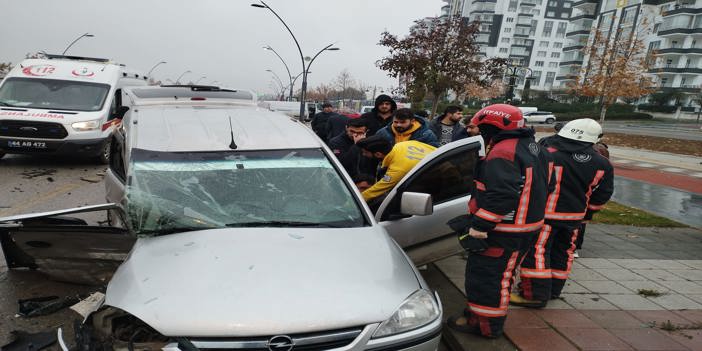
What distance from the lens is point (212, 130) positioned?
10.5ft

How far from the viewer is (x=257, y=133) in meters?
3.25

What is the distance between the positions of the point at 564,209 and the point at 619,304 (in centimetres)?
109

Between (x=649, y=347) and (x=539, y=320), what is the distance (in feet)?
2.51

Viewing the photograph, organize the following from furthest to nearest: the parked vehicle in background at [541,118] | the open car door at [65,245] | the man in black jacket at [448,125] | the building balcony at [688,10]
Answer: the building balcony at [688,10], the parked vehicle in background at [541,118], the man in black jacket at [448,125], the open car door at [65,245]

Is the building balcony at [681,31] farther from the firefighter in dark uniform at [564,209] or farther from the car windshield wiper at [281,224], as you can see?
the car windshield wiper at [281,224]

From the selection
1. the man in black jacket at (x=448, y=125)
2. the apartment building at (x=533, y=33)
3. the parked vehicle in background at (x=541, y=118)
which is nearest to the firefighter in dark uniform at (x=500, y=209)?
the man in black jacket at (x=448, y=125)

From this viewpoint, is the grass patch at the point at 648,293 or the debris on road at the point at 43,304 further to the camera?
the grass patch at the point at 648,293

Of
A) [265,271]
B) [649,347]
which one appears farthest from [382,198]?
[649,347]

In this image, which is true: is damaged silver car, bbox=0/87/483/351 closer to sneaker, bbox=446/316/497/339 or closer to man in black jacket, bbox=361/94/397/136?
sneaker, bbox=446/316/497/339

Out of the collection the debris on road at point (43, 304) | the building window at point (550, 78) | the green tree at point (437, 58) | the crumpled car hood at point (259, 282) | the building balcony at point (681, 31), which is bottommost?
the debris on road at point (43, 304)

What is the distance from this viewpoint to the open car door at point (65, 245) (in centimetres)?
296

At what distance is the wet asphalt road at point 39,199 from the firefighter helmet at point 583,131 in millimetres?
4188

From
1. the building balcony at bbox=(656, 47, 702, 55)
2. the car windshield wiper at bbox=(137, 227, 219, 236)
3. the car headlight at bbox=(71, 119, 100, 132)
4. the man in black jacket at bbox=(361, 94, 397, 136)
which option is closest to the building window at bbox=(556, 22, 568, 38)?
the building balcony at bbox=(656, 47, 702, 55)

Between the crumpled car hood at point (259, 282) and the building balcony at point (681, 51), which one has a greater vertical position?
the building balcony at point (681, 51)
